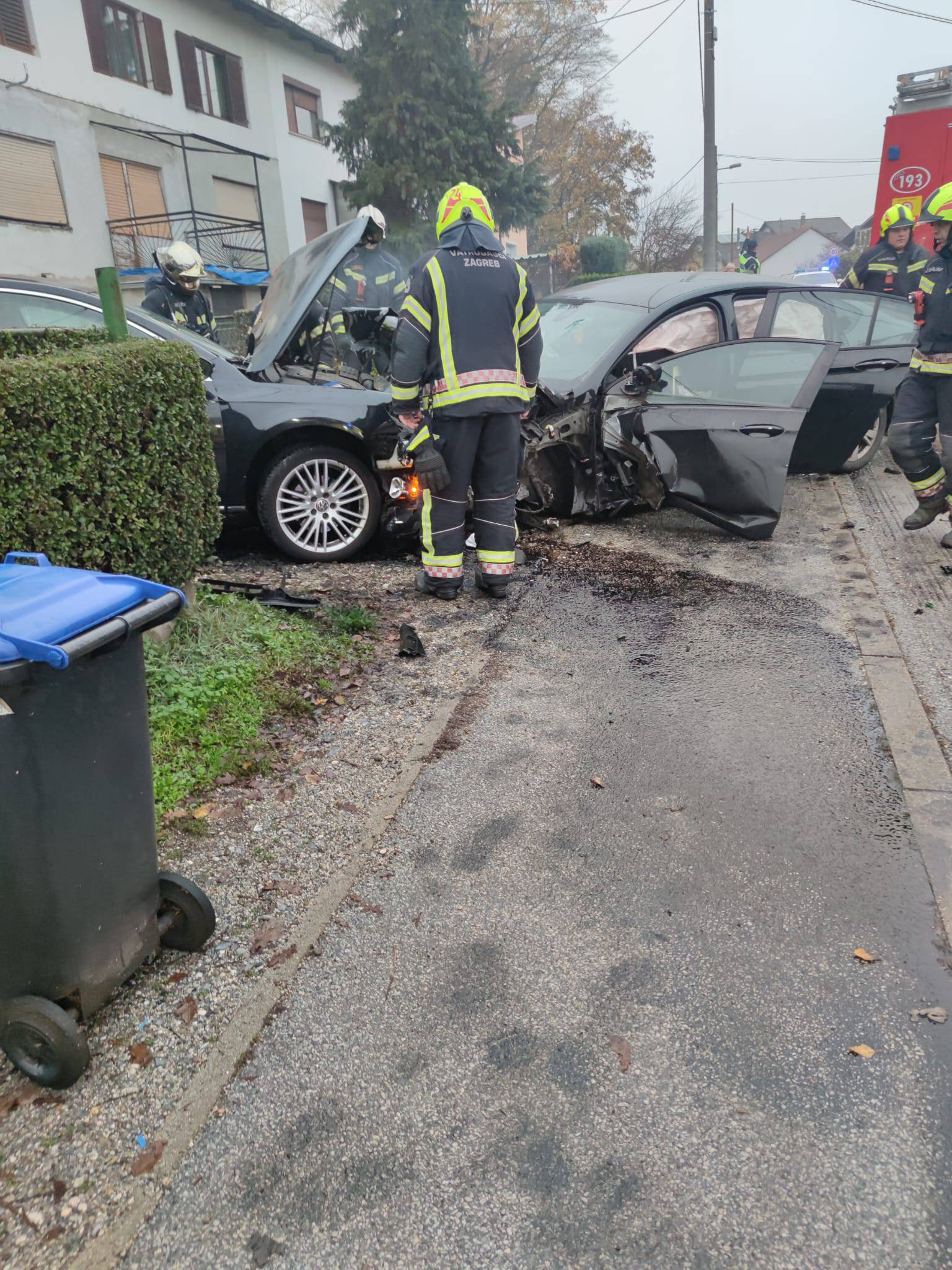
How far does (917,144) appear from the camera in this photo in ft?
37.9

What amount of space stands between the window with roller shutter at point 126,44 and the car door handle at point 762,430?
19.9 meters

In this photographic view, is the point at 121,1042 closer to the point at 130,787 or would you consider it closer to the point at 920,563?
the point at 130,787

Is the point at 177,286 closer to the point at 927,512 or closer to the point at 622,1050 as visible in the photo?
the point at 927,512

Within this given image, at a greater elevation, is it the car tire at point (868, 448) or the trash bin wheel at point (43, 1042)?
the car tire at point (868, 448)

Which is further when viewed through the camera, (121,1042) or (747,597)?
(747,597)

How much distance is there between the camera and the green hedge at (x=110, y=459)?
3.25 m

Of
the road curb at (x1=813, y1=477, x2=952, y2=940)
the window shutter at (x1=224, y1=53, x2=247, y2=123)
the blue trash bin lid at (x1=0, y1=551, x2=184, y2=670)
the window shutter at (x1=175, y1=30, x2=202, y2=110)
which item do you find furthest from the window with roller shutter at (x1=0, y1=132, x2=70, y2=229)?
the blue trash bin lid at (x1=0, y1=551, x2=184, y2=670)

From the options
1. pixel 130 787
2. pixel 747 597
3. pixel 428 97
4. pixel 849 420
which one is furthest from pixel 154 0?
pixel 130 787

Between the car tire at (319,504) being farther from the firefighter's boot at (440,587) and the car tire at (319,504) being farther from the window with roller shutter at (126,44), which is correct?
the window with roller shutter at (126,44)

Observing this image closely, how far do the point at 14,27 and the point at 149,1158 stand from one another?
21.6 m

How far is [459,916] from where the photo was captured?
8.27ft

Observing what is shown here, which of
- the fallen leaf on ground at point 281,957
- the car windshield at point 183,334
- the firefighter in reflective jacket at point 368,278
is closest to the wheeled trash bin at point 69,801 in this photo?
the fallen leaf on ground at point 281,957

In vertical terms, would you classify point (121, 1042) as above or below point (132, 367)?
below

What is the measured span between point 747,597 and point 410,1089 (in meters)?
3.79
